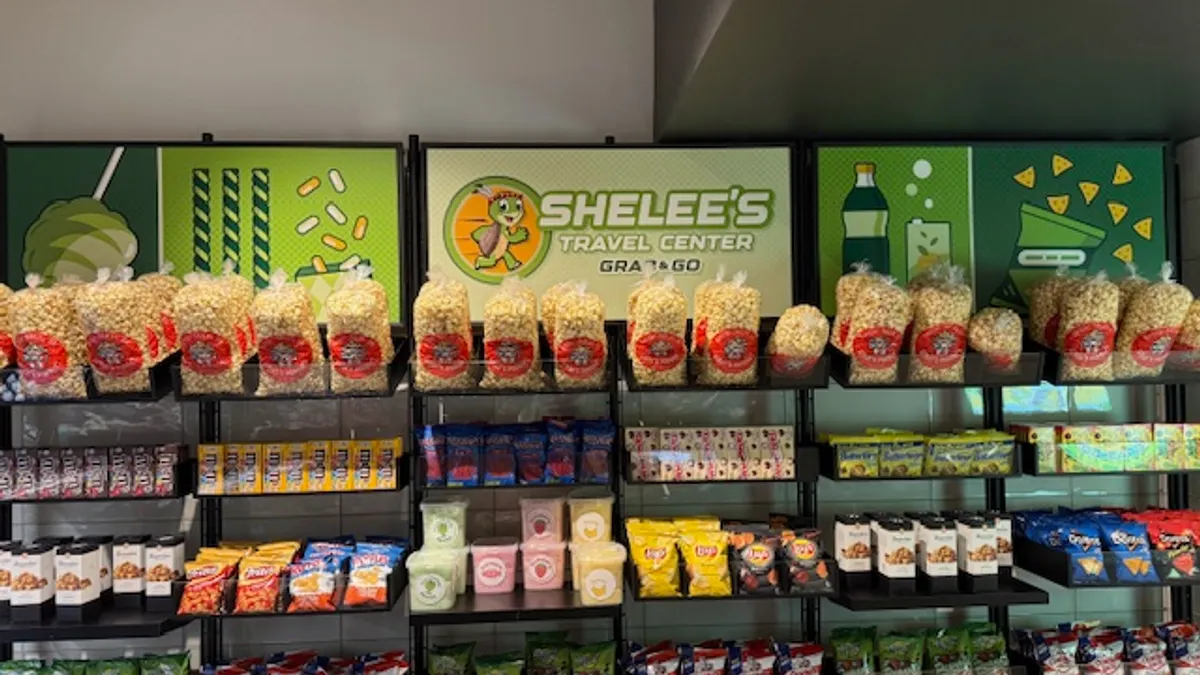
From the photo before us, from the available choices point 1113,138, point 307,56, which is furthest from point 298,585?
Result: point 1113,138

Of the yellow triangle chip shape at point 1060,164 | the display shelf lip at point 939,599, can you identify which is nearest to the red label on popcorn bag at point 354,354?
the display shelf lip at point 939,599

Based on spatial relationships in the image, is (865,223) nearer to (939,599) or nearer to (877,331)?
(877,331)

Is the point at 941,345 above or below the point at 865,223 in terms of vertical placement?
below

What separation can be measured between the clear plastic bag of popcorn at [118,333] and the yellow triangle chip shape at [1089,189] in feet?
10.4

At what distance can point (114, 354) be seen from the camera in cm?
265

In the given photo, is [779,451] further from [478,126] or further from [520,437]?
[478,126]

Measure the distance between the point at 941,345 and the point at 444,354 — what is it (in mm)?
1532

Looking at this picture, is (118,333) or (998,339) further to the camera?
(998,339)

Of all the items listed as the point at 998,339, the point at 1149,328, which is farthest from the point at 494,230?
the point at 1149,328

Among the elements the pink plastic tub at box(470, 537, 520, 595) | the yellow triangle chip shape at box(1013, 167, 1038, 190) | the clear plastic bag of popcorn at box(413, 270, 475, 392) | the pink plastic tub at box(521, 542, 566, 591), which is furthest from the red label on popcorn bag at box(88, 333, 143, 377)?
the yellow triangle chip shape at box(1013, 167, 1038, 190)

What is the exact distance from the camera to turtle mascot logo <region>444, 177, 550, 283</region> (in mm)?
3152

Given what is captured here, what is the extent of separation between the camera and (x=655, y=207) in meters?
3.20

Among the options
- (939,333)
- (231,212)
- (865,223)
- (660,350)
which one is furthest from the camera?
(865,223)

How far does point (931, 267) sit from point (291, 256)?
85.3 inches
